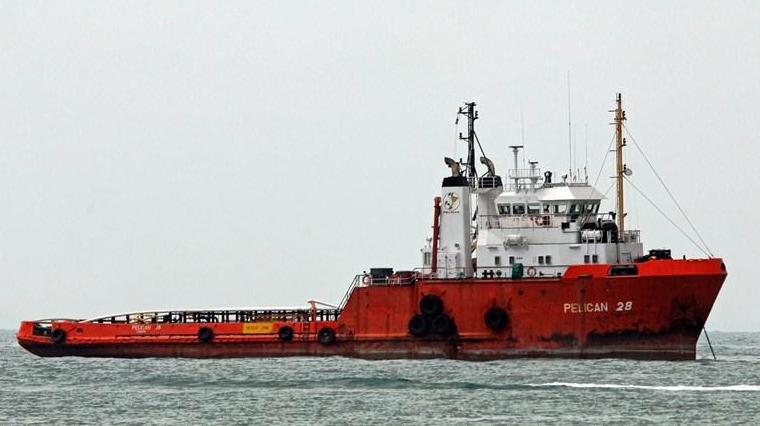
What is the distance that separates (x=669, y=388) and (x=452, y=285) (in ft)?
35.2

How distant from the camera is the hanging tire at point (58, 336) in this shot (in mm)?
56719

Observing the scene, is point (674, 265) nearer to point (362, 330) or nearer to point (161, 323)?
A: point (362, 330)

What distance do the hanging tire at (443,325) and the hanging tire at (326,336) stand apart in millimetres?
3973

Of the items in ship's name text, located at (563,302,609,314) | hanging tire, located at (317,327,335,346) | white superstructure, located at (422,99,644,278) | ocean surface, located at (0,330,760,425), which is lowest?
ocean surface, located at (0,330,760,425)

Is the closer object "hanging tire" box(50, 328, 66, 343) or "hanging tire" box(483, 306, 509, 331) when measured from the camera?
"hanging tire" box(483, 306, 509, 331)

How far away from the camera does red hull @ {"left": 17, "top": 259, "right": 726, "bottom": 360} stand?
160 feet

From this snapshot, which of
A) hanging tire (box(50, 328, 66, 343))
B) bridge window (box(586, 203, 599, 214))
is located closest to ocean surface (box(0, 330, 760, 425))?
hanging tire (box(50, 328, 66, 343))

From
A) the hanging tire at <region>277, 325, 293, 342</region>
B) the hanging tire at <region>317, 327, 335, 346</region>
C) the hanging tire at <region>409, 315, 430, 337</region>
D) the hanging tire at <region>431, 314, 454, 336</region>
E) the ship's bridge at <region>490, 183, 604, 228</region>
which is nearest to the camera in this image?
the hanging tire at <region>431, 314, 454, 336</region>

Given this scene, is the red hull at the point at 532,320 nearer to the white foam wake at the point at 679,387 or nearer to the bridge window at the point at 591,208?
the bridge window at the point at 591,208

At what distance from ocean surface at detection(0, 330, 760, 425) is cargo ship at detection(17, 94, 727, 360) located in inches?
32.6

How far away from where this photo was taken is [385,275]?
53.1 metres

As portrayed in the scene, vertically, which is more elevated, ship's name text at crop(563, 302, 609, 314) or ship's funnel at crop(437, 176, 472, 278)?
ship's funnel at crop(437, 176, 472, 278)

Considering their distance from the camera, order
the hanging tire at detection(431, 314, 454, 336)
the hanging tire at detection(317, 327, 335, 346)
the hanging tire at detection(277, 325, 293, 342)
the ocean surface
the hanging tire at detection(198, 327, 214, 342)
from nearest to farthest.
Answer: the ocean surface, the hanging tire at detection(431, 314, 454, 336), the hanging tire at detection(317, 327, 335, 346), the hanging tire at detection(277, 325, 293, 342), the hanging tire at detection(198, 327, 214, 342)

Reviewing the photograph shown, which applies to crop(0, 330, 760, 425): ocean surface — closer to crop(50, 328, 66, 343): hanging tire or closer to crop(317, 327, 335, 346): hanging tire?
crop(317, 327, 335, 346): hanging tire
